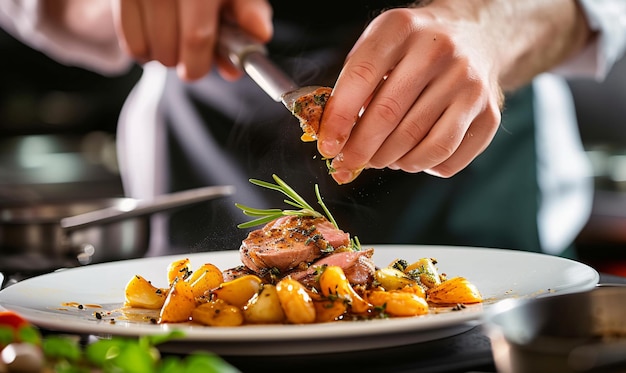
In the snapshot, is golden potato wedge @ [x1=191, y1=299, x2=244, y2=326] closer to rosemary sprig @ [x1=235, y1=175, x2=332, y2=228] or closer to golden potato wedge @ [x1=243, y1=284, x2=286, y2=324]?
golden potato wedge @ [x1=243, y1=284, x2=286, y2=324]

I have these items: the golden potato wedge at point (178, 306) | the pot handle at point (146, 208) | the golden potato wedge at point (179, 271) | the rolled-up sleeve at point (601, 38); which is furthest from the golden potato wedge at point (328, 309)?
the rolled-up sleeve at point (601, 38)

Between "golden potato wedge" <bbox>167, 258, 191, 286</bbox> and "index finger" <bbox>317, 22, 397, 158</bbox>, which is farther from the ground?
"index finger" <bbox>317, 22, 397, 158</bbox>

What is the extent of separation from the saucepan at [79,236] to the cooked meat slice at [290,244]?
0.76 m

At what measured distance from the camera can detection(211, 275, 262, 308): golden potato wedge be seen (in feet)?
4.84

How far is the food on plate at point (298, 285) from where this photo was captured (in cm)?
139

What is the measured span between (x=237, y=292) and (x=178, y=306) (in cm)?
11

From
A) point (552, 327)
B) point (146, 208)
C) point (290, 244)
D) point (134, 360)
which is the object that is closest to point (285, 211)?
point (290, 244)

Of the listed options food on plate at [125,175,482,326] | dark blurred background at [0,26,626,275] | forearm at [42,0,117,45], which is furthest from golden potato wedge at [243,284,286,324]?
dark blurred background at [0,26,626,275]

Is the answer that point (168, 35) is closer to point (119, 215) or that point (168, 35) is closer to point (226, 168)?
point (119, 215)

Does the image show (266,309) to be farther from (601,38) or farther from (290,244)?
(601,38)

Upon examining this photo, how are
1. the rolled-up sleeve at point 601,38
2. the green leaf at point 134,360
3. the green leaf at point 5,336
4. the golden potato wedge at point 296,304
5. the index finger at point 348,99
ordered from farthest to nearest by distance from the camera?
the rolled-up sleeve at point 601,38
the index finger at point 348,99
the golden potato wedge at point 296,304
the green leaf at point 5,336
the green leaf at point 134,360

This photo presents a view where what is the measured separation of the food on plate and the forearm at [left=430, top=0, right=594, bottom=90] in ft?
2.54

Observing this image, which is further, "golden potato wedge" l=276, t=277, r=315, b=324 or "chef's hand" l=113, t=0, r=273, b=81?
"chef's hand" l=113, t=0, r=273, b=81

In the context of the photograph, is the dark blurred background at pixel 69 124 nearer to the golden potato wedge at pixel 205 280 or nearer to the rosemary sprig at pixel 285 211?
the rosemary sprig at pixel 285 211
